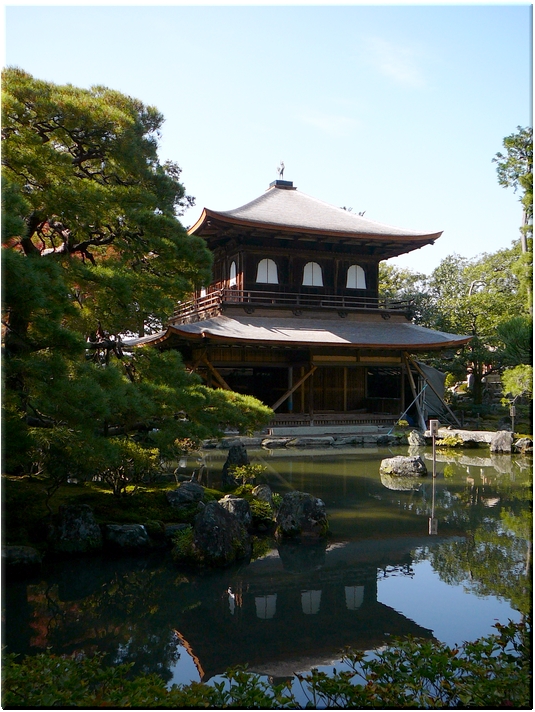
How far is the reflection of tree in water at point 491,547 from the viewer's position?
20.7 ft

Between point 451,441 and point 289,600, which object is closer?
point 289,600

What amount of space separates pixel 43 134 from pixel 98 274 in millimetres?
1922

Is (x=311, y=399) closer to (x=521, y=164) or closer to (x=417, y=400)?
(x=417, y=400)

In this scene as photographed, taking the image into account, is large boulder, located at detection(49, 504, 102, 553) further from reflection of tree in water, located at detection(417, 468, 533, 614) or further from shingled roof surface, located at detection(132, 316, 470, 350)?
shingled roof surface, located at detection(132, 316, 470, 350)

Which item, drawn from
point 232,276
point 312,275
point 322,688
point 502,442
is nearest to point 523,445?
point 502,442

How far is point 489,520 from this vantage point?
9.17 m

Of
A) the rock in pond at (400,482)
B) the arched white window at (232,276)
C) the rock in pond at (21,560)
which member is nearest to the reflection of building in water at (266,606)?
the rock in pond at (21,560)

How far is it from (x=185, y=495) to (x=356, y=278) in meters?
15.5

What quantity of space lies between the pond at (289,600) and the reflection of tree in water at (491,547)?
0.03m

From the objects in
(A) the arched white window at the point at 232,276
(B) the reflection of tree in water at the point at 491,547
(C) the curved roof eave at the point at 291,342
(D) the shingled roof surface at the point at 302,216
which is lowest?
(B) the reflection of tree in water at the point at 491,547

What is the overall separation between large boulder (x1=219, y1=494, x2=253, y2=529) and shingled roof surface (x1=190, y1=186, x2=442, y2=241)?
1222 centimetres

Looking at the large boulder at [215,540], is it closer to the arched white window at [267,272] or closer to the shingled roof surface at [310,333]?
the shingled roof surface at [310,333]

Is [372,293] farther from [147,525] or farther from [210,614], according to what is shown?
[210,614]

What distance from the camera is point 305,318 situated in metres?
21.2
